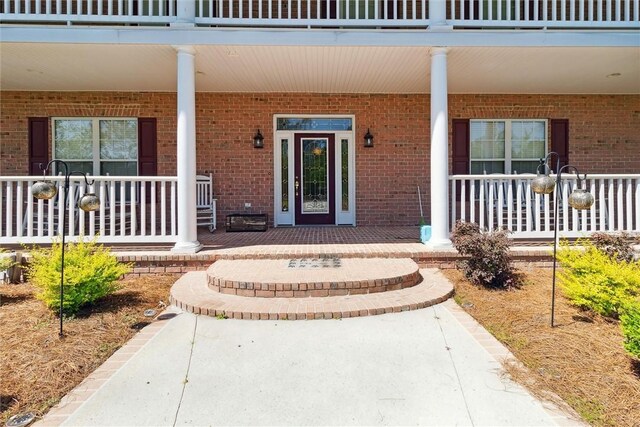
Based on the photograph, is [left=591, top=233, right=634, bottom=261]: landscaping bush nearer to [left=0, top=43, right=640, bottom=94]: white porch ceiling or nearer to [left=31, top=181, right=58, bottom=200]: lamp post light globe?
[left=0, top=43, right=640, bottom=94]: white porch ceiling

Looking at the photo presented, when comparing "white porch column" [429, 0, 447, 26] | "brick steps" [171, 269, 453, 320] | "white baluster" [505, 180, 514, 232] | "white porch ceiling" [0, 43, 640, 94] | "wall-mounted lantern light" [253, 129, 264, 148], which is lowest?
"brick steps" [171, 269, 453, 320]

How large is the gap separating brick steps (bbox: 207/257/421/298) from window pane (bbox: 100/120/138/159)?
16.1ft

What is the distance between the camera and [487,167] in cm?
909

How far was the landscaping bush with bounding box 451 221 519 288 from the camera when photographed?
16.3 feet

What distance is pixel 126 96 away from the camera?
28.5 feet

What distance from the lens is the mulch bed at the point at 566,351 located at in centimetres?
258

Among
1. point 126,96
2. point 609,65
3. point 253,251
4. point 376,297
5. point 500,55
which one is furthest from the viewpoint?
point 126,96

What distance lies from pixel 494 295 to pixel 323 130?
18.2 ft

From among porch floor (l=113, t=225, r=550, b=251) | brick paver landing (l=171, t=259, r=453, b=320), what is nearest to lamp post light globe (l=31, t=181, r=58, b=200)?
brick paver landing (l=171, t=259, r=453, b=320)

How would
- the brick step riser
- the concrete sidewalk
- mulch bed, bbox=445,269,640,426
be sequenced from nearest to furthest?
1. the concrete sidewalk
2. mulch bed, bbox=445,269,640,426
3. the brick step riser

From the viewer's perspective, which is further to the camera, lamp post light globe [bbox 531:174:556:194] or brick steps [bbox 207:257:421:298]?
brick steps [bbox 207:257:421:298]

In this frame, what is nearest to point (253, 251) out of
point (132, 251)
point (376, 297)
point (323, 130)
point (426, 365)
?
point (132, 251)

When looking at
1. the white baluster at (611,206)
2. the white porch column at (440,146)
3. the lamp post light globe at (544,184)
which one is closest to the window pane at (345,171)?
the white porch column at (440,146)

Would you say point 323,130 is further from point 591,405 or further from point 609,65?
point 591,405
